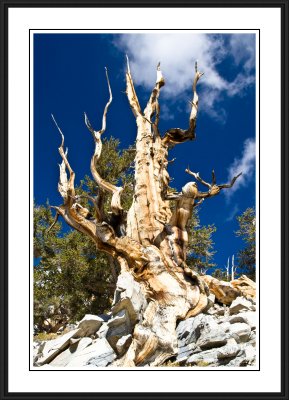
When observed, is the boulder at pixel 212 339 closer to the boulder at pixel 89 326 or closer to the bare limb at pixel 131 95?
the boulder at pixel 89 326

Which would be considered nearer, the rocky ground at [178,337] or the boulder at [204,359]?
the boulder at [204,359]

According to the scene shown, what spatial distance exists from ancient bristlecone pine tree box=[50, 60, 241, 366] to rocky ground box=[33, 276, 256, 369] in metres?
0.18

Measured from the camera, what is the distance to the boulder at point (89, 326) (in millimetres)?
6438

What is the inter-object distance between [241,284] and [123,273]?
7.34ft

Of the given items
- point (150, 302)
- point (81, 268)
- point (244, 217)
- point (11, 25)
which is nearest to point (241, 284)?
point (150, 302)

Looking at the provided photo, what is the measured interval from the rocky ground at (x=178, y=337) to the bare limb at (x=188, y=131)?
3187mm

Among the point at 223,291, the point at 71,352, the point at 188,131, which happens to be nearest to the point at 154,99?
the point at 188,131

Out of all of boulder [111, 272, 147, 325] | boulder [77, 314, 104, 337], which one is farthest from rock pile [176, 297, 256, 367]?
boulder [77, 314, 104, 337]

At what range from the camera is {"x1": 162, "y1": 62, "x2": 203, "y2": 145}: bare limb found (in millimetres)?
7961

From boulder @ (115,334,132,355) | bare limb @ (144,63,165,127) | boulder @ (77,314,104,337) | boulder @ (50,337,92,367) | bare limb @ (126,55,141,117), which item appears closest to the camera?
boulder @ (115,334,132,355)

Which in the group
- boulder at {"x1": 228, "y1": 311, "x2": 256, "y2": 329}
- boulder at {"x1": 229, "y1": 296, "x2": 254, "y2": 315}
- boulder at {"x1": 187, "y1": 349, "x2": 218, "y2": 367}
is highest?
boulder at {"x1": 229, "y1": 296, "x2": 254, "y2": 315}

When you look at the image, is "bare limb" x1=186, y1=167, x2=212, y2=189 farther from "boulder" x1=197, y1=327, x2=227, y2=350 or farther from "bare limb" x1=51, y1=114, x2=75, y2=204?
"boulder" x1=197, y1=327, x2=227, y2=350
